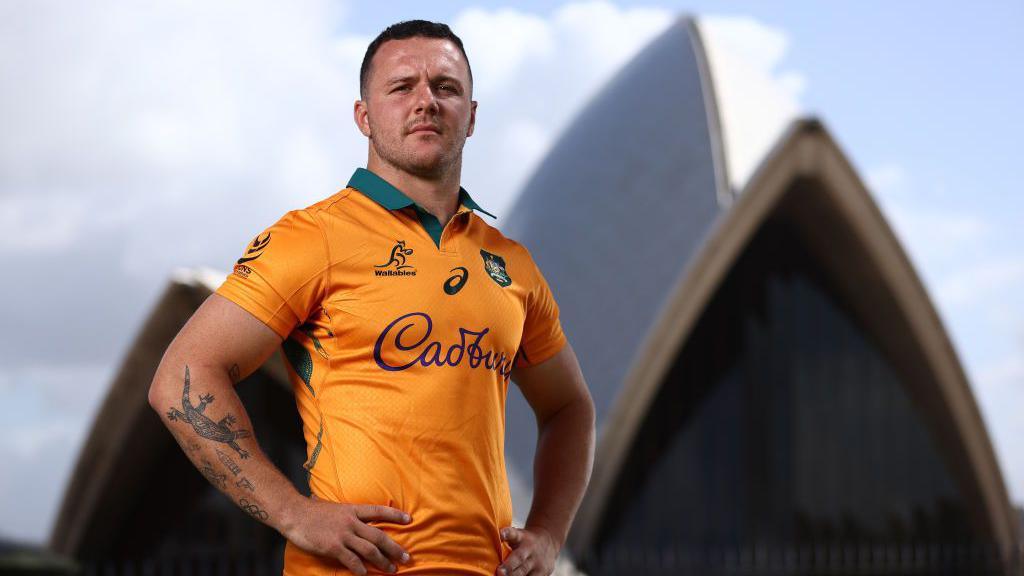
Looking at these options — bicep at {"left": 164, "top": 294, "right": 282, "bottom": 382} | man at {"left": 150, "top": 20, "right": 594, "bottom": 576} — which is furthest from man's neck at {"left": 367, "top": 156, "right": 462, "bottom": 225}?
bicep at {"left": 164, "top": 294, "right": 282, "bottom": 382}

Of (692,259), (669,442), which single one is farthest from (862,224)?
(669,442)

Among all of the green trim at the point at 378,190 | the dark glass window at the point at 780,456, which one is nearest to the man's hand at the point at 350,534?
the green trim at the point at 378,190

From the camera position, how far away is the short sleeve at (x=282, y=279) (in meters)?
1.80

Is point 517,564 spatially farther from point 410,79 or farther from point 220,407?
point 410,79

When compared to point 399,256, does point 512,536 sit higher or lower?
lower

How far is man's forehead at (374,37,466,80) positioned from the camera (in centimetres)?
192

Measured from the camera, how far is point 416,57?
6.30 ft

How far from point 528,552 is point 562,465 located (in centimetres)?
31

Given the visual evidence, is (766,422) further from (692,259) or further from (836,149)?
(836,149)

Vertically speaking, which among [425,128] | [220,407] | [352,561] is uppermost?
[425,128]

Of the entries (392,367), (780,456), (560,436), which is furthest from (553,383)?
(780,456)

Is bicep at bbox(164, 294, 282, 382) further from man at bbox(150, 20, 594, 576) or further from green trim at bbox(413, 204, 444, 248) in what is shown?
green trim at bbox(413, 204, 444, 248)

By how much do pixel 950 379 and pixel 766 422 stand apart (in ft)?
7.29

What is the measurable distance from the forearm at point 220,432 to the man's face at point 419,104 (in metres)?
0.48
